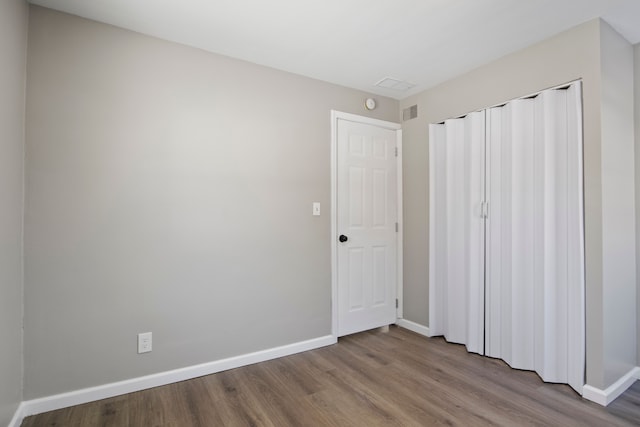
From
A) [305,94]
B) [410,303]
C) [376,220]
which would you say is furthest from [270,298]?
[305,94]

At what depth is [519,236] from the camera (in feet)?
8.21

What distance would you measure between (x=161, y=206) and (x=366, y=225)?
6.24ft

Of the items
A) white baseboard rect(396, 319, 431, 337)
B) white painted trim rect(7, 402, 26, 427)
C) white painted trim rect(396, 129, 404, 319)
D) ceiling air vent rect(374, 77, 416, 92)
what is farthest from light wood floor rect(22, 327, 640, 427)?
ceiling air vent rect(374, 77, 416, 92)

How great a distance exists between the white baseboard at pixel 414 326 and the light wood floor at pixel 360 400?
0.53 meters

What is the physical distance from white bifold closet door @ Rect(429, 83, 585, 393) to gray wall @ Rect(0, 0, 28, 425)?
10.3 feet

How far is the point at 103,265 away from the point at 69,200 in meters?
0.46

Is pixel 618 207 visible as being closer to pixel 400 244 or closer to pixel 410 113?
pixel 400 244

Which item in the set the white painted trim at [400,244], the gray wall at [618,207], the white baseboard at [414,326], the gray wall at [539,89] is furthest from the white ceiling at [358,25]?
the white baseboard at [414,326]

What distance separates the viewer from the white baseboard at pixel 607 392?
2016 millimetres

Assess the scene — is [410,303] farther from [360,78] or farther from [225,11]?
[225,11]

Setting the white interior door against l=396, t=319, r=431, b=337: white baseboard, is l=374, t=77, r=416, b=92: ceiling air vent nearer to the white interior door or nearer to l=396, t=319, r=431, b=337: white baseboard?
the white interior door

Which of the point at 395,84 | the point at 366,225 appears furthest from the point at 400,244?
the point at 395,84

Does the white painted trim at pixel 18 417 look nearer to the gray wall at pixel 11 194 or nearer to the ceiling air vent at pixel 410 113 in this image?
the gray wall at pixel 11 194

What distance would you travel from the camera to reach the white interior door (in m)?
3.12
